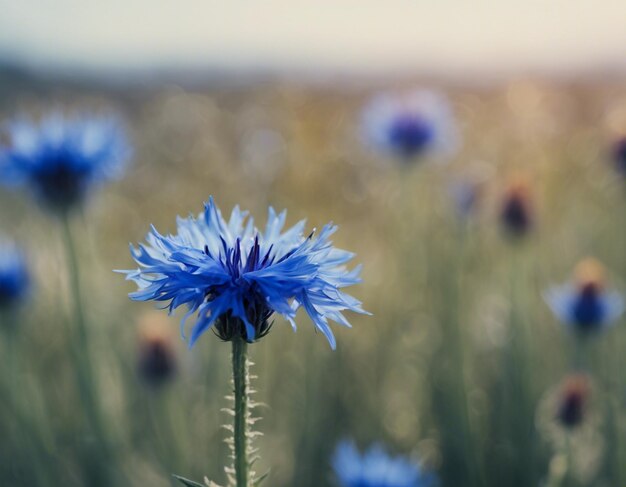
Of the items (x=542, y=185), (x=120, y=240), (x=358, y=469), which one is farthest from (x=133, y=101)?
(x=358, y=469)

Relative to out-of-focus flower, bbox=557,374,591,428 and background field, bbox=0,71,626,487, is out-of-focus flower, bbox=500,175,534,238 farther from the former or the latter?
out-of-focus flower, bbox=557,374,591,428

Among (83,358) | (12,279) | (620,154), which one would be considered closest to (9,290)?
(12,279)

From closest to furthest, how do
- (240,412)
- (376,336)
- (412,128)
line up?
(240,412)
(376,336)
(412,128)

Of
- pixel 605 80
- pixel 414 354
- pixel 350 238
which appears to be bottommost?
pixel 414 354

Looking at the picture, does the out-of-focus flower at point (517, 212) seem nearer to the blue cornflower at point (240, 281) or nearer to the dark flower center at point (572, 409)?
the dark flower center at point (572, 409)

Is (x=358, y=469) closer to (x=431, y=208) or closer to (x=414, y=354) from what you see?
(x=414, y=354)

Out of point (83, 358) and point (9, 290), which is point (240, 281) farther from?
point (9, 290)
